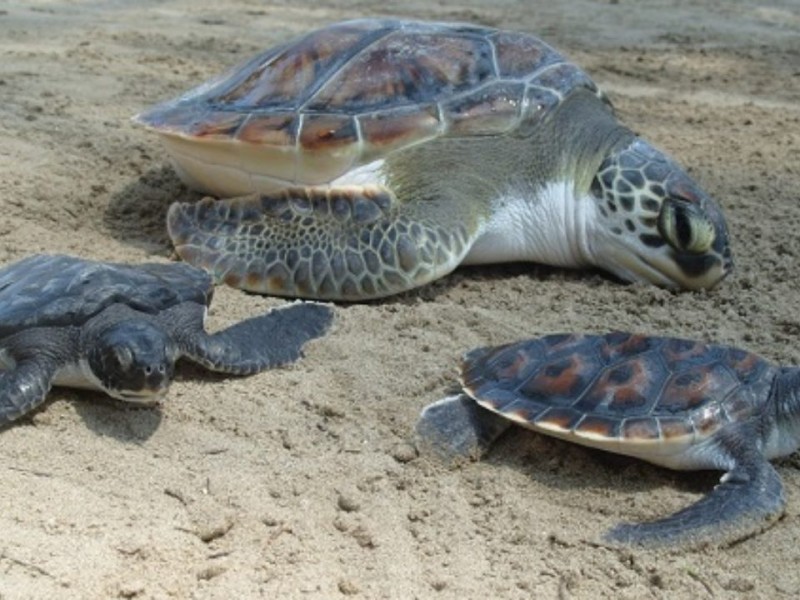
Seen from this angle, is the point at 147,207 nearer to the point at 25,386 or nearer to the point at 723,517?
the point at 25,386

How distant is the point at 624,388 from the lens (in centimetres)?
300

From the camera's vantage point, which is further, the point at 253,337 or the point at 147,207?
the point at 147,207

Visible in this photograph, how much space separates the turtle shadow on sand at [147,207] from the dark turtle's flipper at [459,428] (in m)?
1.62

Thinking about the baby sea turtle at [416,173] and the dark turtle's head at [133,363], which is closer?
the dark turtle's head at [133,363]

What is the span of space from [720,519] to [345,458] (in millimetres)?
928

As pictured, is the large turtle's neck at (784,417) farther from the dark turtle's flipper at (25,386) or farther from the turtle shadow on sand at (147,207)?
the turtle shadow on sand at (147,207)

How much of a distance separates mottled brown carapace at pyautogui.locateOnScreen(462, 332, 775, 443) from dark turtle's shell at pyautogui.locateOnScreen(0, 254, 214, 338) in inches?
35.4

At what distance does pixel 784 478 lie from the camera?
3033 mm

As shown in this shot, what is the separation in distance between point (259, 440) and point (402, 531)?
0.51m

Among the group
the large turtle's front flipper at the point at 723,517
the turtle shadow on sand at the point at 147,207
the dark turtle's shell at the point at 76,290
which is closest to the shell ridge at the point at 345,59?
the turtle shadow on sand at the point at 147,207

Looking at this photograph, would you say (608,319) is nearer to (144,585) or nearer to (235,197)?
Result: (235,197)

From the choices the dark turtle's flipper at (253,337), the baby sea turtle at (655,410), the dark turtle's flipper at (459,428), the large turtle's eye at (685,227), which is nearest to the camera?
the baby sea turtle at (655,410)

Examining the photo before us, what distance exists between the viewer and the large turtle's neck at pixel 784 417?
3002 millimetres

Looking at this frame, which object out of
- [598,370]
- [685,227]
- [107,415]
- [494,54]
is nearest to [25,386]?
[107,415]
